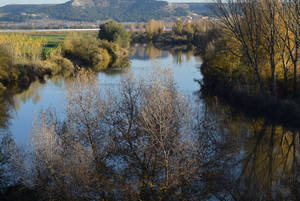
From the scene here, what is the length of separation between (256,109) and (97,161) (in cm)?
1261

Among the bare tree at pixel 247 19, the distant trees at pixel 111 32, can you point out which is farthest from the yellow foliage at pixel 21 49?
the bare tree at pixel 247 19

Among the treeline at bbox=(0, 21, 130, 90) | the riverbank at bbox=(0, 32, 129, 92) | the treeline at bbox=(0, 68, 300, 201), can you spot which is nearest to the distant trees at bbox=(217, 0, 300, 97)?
the treeline at bbox=(0, 68, 300, 201)

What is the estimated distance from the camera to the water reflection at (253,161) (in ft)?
39.1

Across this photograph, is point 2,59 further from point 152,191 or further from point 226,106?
point 152,191

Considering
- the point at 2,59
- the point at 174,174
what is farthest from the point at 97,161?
the point at 2,59

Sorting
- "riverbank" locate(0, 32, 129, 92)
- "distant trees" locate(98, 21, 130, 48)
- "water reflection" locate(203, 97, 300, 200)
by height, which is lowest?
"water reflection" locate(203, 97, 300, 200)

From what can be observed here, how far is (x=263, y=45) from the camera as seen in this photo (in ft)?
69.5

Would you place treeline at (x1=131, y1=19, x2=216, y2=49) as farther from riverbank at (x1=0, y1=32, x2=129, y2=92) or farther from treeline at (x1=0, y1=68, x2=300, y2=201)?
treeline at (x1=0, y1=68, x2=300, y2=201)

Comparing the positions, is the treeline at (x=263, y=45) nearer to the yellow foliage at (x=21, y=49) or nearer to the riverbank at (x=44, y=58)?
the riverbank at (x=44, y=58)

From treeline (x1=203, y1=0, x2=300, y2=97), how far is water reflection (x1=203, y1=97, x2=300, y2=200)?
13.4 ft

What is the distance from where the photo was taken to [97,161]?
12.7 metres

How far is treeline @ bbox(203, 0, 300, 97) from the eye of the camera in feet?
65.8

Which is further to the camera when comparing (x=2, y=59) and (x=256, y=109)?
(x=2, y=59)

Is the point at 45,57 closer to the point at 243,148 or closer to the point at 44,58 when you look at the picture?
the point at 44,58
